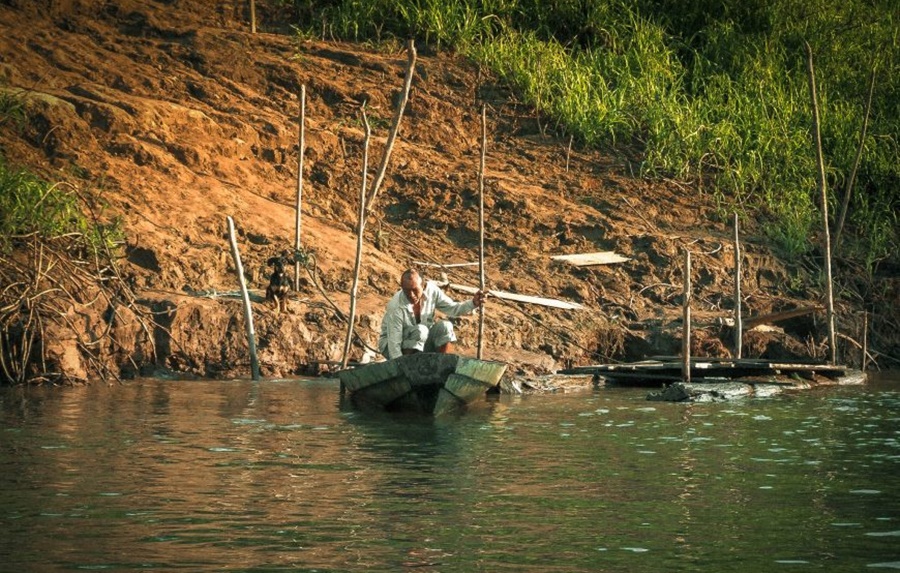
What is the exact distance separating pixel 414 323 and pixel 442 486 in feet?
15.7

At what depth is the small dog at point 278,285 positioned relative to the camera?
52.4 ft

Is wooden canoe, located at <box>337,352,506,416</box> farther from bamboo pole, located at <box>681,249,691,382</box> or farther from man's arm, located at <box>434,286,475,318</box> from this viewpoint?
bamboo pole, located at <box>681,249,691,382</box>

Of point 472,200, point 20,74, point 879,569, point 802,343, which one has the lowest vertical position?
point 879,569

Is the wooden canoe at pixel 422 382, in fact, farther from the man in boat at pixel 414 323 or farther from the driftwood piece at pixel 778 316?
the driftwood piece at pixel 778 316

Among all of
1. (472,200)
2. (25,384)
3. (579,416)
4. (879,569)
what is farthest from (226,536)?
(472,200)

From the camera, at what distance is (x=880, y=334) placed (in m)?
19.0

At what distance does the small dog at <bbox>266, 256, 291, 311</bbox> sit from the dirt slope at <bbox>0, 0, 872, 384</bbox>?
0.54 ft

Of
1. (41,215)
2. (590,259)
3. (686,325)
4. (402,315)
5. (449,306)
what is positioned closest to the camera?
(402,315)

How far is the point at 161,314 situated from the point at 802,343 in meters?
7.68

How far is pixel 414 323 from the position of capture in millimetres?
13680

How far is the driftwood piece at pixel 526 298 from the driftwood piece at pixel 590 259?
103 cm

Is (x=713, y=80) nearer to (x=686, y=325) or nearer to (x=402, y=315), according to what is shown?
(x=686, y=325)

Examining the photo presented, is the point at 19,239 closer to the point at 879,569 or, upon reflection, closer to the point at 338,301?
the point at 338,301

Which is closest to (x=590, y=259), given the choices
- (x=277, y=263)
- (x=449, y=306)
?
(x=277, y=263)
